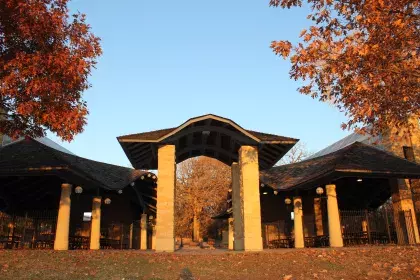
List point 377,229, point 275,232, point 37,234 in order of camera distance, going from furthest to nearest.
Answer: point 275,232, point 377,229, point 37,234

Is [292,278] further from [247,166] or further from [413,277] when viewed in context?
[247,166]

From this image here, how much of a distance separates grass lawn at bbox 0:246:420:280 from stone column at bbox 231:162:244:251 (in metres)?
3.53

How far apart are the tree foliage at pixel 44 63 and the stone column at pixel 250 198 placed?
23.8ft

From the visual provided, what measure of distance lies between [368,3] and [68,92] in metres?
9.24

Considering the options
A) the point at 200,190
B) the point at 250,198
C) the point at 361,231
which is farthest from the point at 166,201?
the point at 200,190

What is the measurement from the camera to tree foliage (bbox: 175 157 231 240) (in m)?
47.6

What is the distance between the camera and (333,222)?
1869 cm

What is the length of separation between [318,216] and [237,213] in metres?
9.61

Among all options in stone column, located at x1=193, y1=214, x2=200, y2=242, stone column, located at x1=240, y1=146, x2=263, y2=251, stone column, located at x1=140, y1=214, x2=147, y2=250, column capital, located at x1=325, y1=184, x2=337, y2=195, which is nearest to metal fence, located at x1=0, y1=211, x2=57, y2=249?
stone column, located at x1=140, y1=214, x2=147, y2=250

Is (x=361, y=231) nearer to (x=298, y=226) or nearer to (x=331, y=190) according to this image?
(x=298, y=226)

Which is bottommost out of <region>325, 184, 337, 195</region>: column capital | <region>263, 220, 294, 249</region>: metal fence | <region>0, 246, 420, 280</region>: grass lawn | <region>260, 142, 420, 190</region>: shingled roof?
<region>0, 246, 420, 280</region>: grass lawn

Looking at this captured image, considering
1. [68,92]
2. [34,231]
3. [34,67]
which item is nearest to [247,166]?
[68,92]

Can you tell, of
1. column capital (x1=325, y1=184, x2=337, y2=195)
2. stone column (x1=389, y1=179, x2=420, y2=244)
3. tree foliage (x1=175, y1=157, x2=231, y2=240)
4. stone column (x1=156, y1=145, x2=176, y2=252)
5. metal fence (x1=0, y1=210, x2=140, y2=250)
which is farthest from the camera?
tree foliage (x1=175, y1=157, x2=231, y2=240)

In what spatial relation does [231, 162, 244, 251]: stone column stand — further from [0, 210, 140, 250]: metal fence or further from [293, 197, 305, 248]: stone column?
[0, 210, 140, 250]: metal fence
